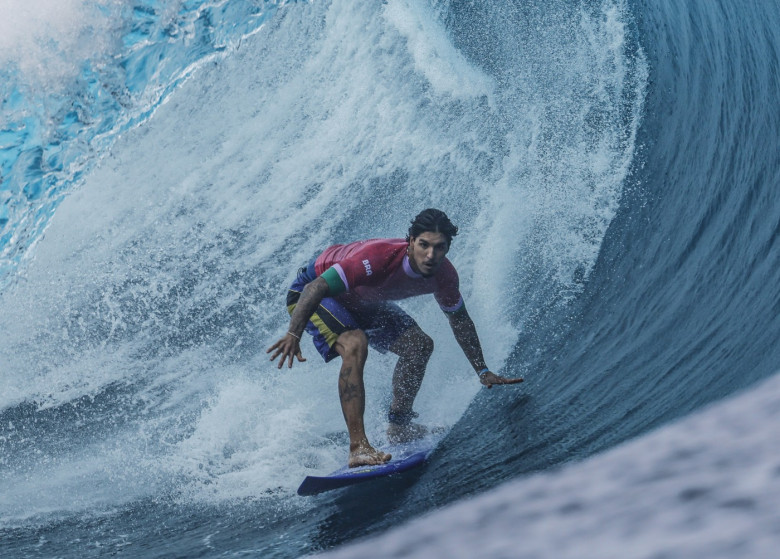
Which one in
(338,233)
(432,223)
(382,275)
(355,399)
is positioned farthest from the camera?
(338,233)

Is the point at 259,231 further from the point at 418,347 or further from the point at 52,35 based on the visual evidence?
the point at 418,347

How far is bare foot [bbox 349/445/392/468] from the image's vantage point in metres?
3.15

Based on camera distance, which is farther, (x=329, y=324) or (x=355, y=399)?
(x=329, y=324)

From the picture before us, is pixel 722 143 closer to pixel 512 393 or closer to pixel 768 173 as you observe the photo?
pixel 768 173

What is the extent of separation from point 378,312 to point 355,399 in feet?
2.14

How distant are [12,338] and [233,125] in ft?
8.99

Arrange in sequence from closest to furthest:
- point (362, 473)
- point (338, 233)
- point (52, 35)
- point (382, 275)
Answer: point (362, 473), point (382, 275), point (52, 35), point (338, 233)

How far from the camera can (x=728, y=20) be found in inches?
336

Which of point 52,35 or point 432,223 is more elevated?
point 52,35

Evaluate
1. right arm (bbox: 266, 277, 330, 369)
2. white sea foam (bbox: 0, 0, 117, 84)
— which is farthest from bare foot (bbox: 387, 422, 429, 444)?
white sea foam (bbox: 0, 0, 117, 84)

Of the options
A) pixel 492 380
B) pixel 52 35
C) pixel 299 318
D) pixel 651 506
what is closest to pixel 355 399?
pixel 299 318

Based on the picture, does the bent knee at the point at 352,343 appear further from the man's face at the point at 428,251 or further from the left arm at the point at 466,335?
the left arm at the point at 466,335

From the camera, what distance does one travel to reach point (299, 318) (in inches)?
130

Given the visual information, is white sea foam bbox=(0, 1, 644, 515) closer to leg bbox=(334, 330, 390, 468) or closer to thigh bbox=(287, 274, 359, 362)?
leg bbox=(334, 330, 390, 468)
